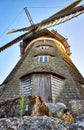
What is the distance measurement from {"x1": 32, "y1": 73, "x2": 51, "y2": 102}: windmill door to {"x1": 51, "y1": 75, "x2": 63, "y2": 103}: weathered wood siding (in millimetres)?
348

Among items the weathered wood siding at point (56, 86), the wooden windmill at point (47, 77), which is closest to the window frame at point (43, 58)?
the wooden windmill at point (47, 77)

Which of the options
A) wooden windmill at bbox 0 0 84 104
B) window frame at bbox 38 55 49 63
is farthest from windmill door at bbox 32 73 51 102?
window frame at bbox 38 55 49 63

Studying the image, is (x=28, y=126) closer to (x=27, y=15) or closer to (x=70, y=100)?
(x=70, y=100)

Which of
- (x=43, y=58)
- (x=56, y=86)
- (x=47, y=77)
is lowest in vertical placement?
(x=56, y=86)

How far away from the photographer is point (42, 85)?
19266mm

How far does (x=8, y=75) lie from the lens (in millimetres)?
23703

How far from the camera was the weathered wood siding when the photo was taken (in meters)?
18.8

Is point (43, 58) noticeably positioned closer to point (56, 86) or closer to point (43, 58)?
point (43, 58)

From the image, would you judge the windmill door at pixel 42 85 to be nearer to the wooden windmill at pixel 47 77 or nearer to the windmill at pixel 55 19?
the wooden windmill at pixel 47 77

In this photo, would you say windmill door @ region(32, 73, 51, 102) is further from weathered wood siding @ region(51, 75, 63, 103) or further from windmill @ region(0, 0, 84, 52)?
windmill @ region(0, 0, 84, 52)

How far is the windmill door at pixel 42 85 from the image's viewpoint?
61.1ft

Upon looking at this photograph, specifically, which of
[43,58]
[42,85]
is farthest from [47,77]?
[43,58]

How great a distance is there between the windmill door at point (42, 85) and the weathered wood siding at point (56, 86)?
348mm

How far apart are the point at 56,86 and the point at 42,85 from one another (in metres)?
1.20
